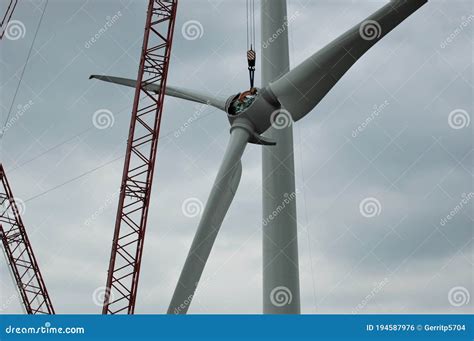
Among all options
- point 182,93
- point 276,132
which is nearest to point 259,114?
point 276,132

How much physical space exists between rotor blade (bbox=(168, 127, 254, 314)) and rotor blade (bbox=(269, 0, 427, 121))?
229 cm

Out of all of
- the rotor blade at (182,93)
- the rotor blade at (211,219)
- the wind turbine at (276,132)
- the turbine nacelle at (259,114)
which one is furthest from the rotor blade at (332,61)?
the rotor blade at (182,93)

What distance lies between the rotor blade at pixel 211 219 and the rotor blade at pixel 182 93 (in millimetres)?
2478

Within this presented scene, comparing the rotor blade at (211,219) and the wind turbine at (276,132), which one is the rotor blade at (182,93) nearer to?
the wind turbine at (276,132)

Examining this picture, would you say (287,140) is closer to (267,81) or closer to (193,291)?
(267,81)

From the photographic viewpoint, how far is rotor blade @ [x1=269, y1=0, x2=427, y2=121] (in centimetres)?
1873

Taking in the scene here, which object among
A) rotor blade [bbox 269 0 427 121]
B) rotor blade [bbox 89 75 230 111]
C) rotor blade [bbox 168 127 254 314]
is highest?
rotor blade [bbox 89 75 230 111]

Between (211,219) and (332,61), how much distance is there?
20.9 ft

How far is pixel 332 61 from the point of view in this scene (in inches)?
798

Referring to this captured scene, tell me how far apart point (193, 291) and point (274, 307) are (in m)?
3.20

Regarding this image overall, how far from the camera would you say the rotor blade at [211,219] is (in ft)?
65.0

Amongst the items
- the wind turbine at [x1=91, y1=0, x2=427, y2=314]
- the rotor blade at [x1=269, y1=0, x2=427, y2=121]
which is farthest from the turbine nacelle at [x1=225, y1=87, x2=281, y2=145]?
the rotor blade at [x1=269, y1=0, x2=427, y2=121]

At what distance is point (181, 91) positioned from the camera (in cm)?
2872

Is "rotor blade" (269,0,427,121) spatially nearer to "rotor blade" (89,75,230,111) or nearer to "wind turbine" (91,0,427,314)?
"wind turbine" (91,0,427,314)
